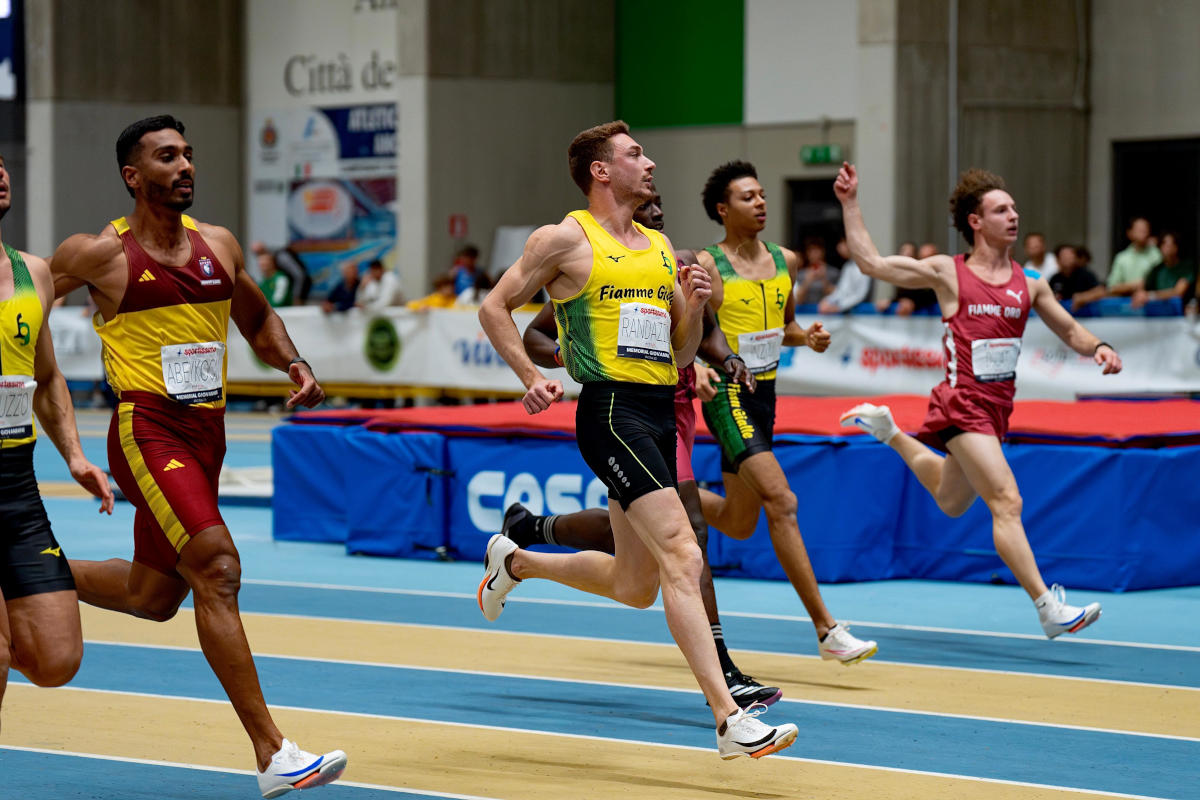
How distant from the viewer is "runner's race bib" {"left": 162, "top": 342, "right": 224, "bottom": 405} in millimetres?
5906

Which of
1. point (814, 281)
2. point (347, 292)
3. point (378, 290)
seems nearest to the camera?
point (814, 281)

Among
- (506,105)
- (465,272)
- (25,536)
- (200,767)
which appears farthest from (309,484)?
(506,105)

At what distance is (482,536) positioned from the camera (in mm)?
11539

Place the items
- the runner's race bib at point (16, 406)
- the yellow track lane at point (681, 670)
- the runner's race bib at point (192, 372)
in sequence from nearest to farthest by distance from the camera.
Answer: the runner's race bib at point (16, 406), the runner's race bib at point (192, 372), the yellow track lane at point (681, 670)

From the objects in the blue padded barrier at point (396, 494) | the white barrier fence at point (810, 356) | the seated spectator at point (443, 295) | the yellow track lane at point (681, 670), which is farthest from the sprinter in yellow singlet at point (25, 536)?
the seated spectator at point (443, 295)

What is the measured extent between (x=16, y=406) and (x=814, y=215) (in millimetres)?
21681

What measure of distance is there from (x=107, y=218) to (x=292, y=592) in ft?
74.5

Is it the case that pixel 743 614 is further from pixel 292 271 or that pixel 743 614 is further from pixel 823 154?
pixel 292 271

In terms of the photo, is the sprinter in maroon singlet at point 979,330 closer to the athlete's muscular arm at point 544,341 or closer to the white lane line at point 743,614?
the white lane line at point 743,614

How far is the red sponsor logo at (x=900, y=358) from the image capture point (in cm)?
1850

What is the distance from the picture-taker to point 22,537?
5.21 metres

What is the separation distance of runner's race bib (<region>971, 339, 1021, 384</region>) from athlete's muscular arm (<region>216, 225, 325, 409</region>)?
→ 3617 millimetres

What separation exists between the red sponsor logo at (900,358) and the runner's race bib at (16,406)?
1376 cm

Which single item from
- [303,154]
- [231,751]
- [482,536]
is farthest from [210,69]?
[231,751]
